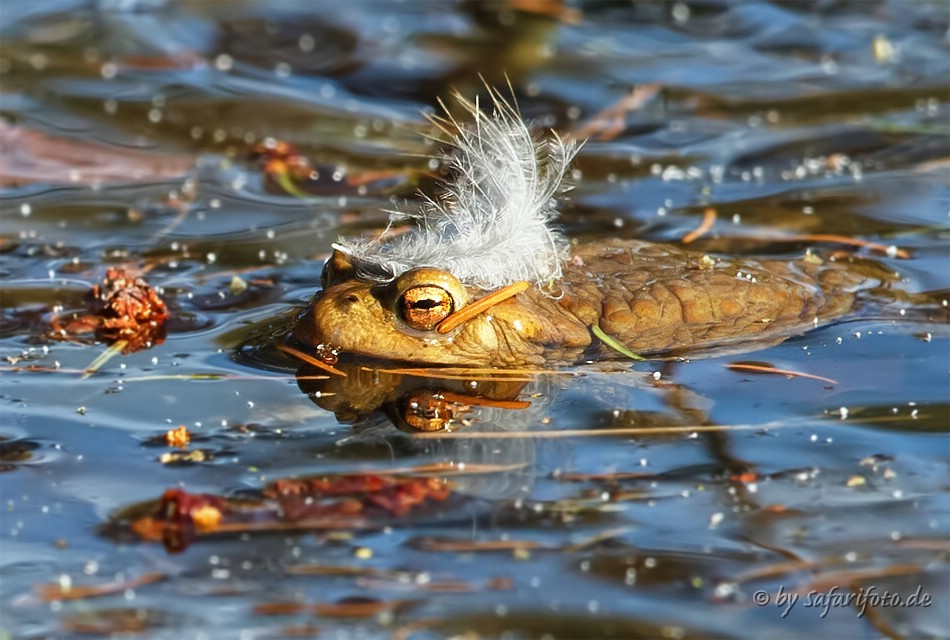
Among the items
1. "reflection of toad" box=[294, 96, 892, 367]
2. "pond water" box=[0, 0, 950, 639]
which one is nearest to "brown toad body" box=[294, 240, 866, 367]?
"reflection of toad" box=[294, 96, 892, 367]

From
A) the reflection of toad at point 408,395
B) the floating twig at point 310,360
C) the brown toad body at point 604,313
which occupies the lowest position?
the reflection of toad at point 408,395

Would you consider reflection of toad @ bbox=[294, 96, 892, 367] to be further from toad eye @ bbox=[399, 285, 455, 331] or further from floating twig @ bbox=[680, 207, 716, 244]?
floating twig @ bbox=[680, 207, 716, 244]

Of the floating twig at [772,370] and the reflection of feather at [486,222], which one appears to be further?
the reflection of feather at [486,222]

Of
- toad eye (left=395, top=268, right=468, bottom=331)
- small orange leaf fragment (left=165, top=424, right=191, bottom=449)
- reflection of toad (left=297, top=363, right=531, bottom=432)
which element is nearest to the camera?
small orange leaf fragment (left=165, top=424, right=191, bottom=449)

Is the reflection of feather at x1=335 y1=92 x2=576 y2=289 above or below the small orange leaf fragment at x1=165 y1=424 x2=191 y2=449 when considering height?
above

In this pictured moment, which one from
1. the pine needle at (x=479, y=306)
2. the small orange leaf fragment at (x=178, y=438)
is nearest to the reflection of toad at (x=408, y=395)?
the pine needle at (x=479, y=306)

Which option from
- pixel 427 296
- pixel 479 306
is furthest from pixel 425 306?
pixel 479 306

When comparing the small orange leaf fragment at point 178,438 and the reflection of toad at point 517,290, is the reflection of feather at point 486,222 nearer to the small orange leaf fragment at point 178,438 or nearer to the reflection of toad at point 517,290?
the reflection of toad at point 517,290

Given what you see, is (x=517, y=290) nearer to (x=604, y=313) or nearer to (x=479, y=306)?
(x=479, y=306)
